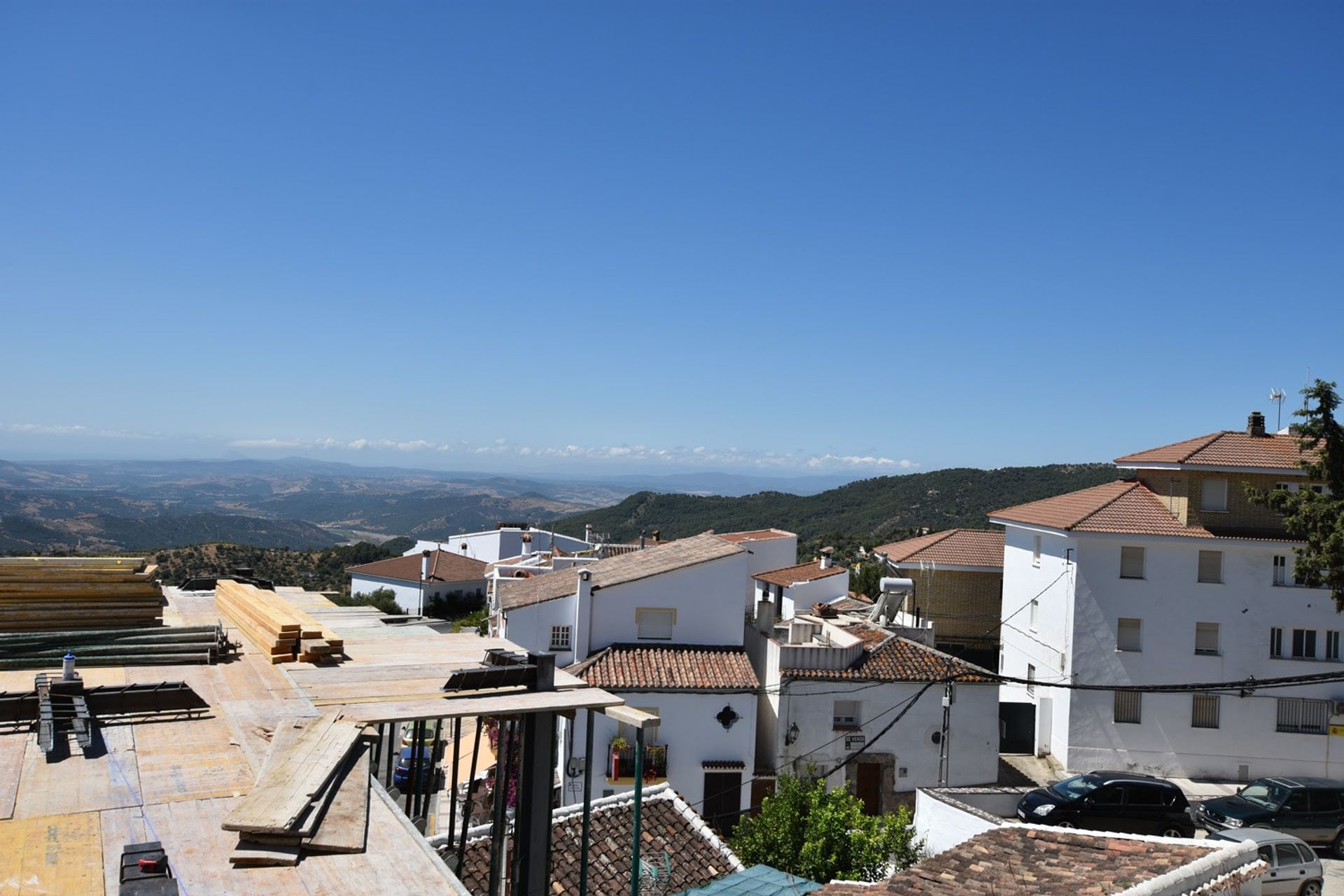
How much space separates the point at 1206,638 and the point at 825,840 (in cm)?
1867

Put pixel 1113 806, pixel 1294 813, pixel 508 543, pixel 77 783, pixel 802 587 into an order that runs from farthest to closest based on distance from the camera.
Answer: pixel 508 543
pixel 802 587
pixel 1294 813
pixel 1113 806
pixel 77 783

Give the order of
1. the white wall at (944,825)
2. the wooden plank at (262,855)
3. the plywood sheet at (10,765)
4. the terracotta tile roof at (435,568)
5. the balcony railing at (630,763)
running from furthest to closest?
the terracotta tile roof at (435,568) < the balcony railing at (630,763) < the white wall at (944,825) < the plywood sheet at (10,765) < the wooden plank at (262,855)

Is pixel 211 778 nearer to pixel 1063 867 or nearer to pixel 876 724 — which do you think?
pixel 1063 867

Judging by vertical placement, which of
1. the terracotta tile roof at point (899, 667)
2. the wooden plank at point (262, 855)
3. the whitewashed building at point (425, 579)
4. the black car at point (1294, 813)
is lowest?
the whitewashed building at point (425, 579)

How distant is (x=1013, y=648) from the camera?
3478 cm

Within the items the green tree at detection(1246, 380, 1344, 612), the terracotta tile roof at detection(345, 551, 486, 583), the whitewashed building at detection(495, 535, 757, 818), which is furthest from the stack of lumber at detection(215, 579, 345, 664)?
the terracotta tile roof at detection(345, 551, 486, 583)

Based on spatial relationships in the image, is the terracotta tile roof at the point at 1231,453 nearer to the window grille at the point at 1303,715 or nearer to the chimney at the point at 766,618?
the window grille at the point at 1303,715

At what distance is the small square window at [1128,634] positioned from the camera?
2989 cm

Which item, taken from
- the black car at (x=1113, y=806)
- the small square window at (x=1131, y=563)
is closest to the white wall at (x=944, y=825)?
the black car at (x=1113, y=806)

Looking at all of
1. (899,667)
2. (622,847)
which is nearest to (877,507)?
(899,667)

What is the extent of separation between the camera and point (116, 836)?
16.1ft

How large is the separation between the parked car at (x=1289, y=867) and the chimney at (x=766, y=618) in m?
13.9

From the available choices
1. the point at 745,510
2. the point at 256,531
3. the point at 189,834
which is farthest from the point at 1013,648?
the point at 256,531

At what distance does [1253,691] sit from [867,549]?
39.1m
